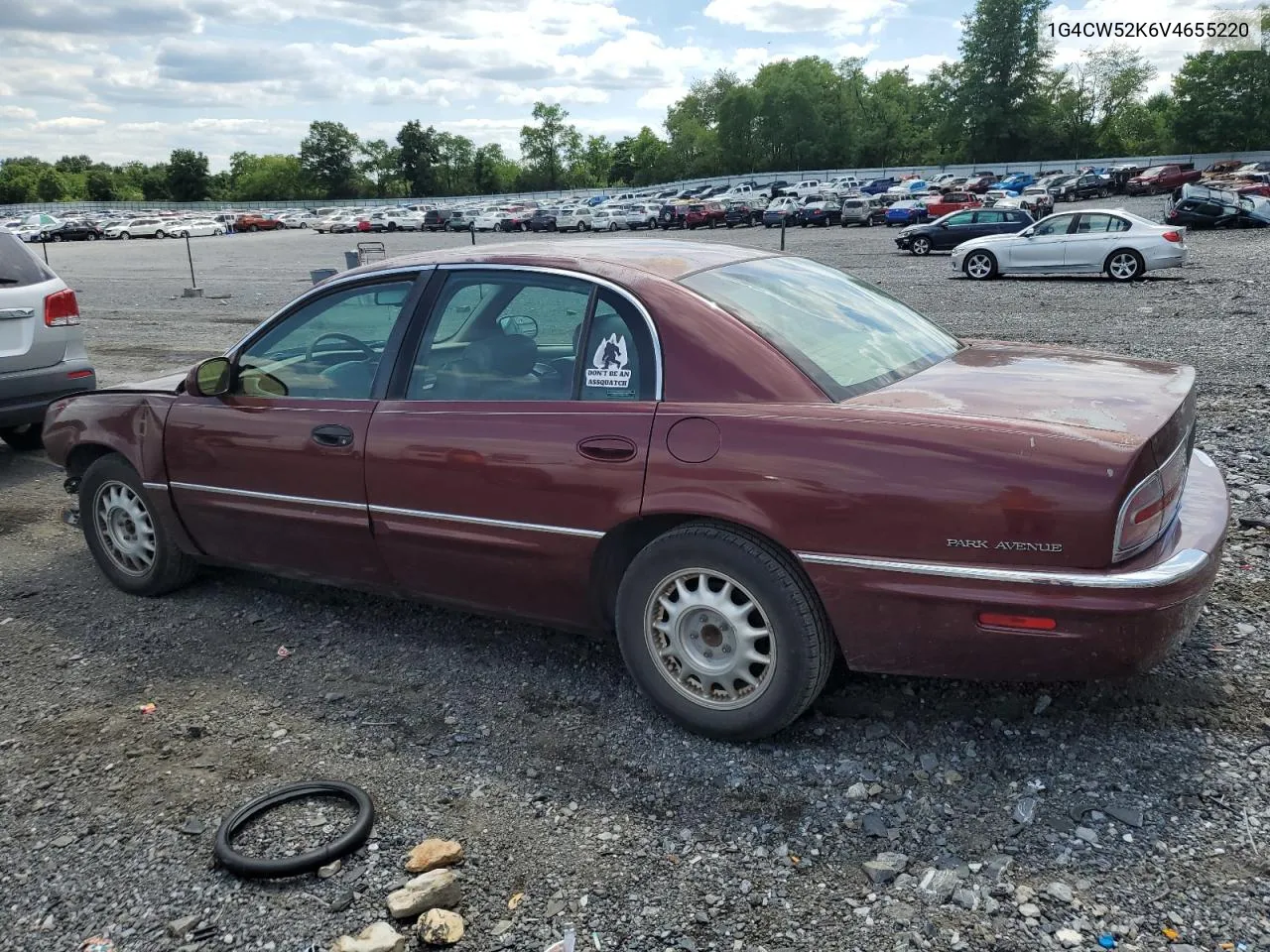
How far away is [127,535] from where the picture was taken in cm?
501

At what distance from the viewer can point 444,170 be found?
138 metres

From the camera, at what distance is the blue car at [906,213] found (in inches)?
1581

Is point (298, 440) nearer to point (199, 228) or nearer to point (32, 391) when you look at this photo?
point (32, 391)

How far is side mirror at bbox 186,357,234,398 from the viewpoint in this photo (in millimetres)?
4434

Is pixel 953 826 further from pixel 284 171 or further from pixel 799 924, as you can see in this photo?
pixel 284 171

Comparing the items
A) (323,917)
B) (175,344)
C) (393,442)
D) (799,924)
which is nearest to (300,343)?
(393,442)

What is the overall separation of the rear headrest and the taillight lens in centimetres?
498

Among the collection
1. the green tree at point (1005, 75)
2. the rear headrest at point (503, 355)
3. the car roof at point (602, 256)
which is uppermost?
the green tree at point (1005, 75)

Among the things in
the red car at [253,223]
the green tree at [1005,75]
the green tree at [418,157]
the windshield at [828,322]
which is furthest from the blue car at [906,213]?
the green tree at [418,157]

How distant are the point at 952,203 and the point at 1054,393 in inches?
1508

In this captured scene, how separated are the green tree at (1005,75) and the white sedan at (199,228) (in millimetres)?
68872

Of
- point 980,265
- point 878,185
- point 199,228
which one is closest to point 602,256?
point 980,265

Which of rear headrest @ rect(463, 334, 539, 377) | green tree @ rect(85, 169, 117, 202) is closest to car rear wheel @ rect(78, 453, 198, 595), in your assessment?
rear headrest @ rect(463, 334, 539, 377)

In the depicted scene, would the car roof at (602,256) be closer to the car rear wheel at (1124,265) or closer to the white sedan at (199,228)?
the car rear wheel at (1124,265)
